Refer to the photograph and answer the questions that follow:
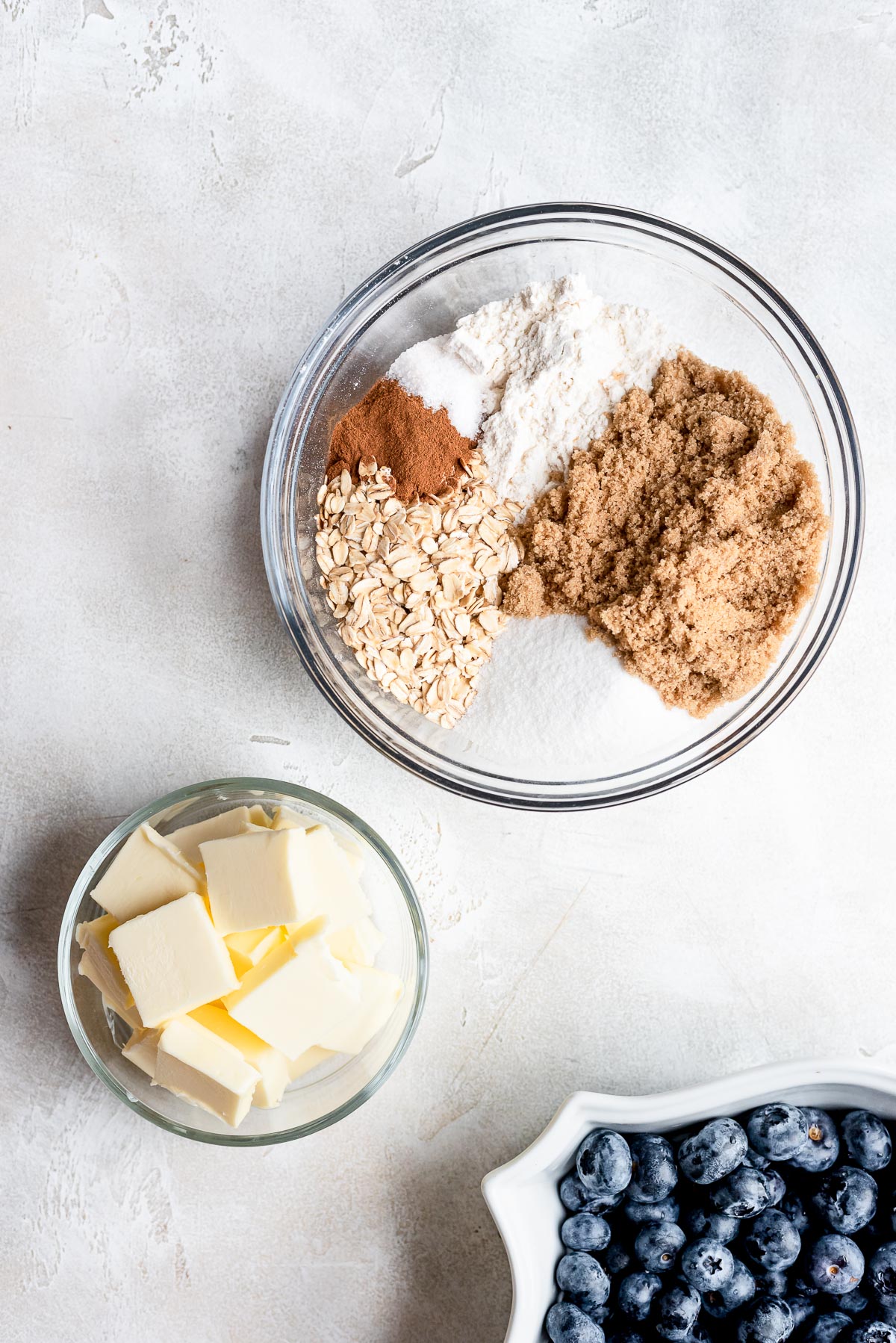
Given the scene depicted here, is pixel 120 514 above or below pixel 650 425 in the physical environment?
below

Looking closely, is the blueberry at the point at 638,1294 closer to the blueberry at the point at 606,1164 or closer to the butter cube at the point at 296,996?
the blueberry at the point at 606,1164

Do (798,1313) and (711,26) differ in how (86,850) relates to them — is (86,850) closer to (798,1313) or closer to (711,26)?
(798,1313)

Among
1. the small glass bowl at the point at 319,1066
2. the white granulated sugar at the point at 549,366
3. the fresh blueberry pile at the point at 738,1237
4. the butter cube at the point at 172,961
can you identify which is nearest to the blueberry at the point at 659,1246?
the fresh blueberry pile at the point at 738,1237

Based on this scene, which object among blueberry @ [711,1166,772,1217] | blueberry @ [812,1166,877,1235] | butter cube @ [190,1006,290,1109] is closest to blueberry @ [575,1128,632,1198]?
blueberry @ [711,1166,772,1217]

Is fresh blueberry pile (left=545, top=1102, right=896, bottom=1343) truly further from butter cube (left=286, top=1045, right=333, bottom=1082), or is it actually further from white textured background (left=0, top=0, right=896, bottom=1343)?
butter cube (left=286, top=1045, right=333, bottom=1082)

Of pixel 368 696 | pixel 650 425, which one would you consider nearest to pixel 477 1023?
pixel 368 696

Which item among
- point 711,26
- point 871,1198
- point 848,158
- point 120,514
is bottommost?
point 871,1198

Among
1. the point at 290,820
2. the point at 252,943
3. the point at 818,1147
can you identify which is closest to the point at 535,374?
the point at 290,820
